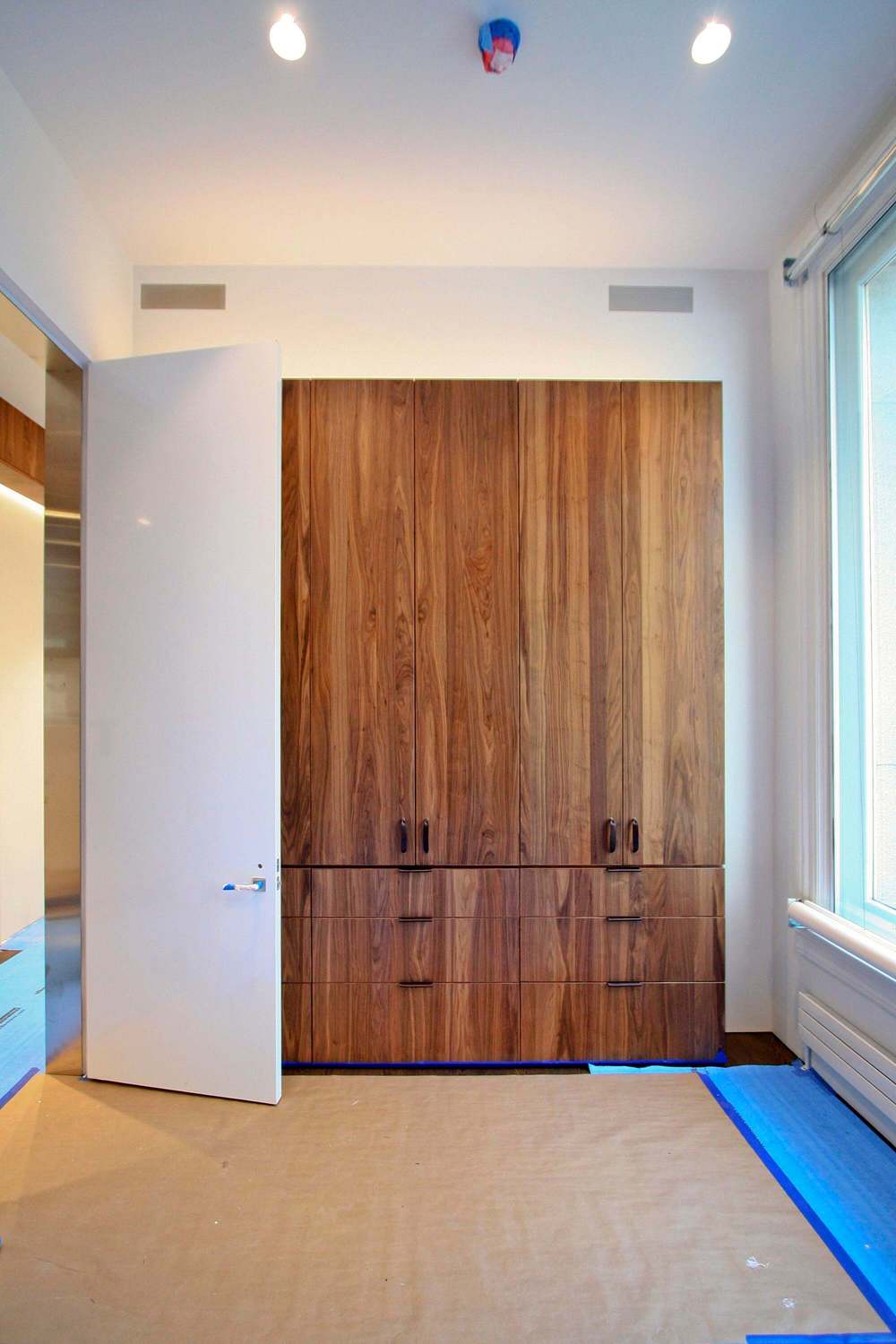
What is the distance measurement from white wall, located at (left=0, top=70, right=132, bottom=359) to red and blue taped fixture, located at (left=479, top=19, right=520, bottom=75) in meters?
1.31

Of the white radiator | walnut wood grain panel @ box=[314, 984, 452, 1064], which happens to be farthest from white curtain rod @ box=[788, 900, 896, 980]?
walnut wood grain panel @ box=[314, 984, 452, 1064]

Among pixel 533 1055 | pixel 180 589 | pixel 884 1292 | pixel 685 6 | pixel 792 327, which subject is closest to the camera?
pixel 884 1292

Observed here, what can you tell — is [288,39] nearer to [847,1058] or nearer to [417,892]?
[417,892]

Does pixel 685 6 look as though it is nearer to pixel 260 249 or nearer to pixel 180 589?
pixel 260 249

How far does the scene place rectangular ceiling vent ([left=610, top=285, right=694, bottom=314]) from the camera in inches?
113

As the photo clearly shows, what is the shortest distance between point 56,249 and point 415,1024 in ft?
9.74

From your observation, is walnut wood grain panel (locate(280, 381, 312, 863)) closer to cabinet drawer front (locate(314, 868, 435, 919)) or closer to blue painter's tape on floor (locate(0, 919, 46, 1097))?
cabinet drawer front (locate(314, 868, 435, 919))

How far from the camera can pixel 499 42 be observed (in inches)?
70.2

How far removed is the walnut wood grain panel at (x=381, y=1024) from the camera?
2.55 m

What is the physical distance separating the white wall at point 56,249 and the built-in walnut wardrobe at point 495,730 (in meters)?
0.78

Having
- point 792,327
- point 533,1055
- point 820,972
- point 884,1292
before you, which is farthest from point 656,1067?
point 792,327

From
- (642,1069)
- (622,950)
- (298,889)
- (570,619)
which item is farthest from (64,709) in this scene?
(642,1069)

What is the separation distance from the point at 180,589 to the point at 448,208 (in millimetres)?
1687

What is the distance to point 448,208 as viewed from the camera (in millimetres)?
2500
